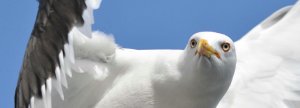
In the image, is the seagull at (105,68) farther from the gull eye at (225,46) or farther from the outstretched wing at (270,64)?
the outstretched wing at (270,64)

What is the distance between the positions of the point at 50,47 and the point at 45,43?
0.02 m

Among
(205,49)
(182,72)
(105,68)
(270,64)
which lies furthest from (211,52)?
(270,64)

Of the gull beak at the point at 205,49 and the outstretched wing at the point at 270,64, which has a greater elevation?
the outstretched wing at the point at 270,64

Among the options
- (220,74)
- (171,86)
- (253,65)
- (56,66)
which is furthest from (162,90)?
(253,65)

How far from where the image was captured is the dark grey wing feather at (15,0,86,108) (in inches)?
84.3

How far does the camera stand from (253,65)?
3066mm

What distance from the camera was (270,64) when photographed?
3125 mm

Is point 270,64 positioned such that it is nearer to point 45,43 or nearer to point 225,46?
point 225,46

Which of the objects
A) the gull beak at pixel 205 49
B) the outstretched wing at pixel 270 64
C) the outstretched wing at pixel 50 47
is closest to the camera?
the outstretched wing at pixel 50 47

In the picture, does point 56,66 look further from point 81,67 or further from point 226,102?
point 226,102

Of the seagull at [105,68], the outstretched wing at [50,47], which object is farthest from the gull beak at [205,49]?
the outstretched wing at [50,47]

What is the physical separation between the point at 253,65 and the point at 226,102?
21cm

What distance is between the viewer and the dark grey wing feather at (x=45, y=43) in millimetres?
2141

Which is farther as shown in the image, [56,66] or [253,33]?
[253,33]
